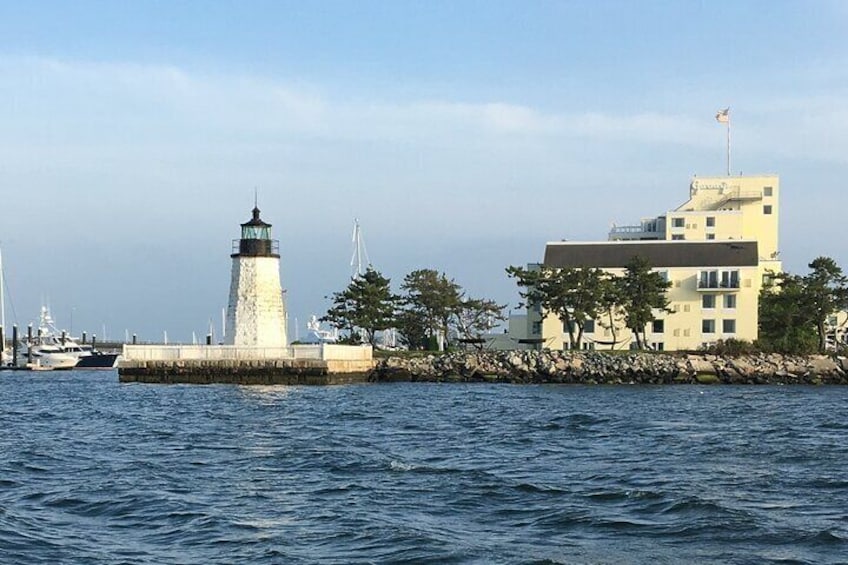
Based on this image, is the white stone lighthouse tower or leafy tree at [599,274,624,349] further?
leafy tree at [599,274,624,349]

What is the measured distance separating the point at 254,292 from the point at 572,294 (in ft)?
67.5

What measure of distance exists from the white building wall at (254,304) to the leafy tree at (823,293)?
1359 inches

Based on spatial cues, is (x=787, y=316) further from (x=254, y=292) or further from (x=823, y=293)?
(x=254, y=292)

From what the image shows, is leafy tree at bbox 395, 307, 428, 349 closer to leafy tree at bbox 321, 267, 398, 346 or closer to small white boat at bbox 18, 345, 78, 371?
leafy tree at bbox 321, 267, 398, 346

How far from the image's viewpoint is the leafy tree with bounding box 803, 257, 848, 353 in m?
72.2

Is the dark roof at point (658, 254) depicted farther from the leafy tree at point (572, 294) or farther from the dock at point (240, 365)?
the dock at point (240, 365)

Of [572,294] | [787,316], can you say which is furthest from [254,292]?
[787,316]

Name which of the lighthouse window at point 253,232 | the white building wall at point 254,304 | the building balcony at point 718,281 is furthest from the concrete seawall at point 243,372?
the building balcony at point 718,281

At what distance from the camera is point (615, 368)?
63.9 m

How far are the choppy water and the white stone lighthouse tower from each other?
2232 cm

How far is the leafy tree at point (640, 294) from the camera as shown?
7038 centimetres

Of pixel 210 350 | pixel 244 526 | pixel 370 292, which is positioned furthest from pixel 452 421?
pixel 370 292

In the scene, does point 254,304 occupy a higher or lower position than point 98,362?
higher

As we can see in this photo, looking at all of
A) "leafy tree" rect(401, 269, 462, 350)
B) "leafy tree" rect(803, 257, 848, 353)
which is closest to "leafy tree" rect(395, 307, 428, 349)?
"leafy tree" rect(401, 269, 462, 350)
